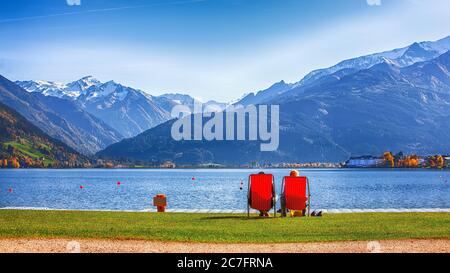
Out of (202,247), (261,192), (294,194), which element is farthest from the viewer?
(294,194)

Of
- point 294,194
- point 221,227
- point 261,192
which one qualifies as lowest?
point 221,227

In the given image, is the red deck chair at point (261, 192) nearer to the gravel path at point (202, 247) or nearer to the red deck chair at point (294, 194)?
the red deck chair at point (294, 194)

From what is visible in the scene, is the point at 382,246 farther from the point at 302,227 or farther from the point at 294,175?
the point at 294,175

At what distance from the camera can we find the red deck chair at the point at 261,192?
36.8m

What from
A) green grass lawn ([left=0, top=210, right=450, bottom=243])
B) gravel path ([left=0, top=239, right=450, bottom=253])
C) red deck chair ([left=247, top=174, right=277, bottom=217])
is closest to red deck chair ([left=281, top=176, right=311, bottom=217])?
red deck chair ([left=247, top=174, right=277, bottom=217])

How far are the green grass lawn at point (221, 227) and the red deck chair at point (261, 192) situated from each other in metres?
0.93

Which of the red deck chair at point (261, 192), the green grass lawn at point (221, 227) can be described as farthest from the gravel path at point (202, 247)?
the red deck chair at point (261, 192)

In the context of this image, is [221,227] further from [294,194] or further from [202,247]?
[294,194]

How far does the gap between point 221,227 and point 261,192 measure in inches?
279

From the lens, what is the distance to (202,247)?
77.6 feet

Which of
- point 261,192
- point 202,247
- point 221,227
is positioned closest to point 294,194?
point 261,192
